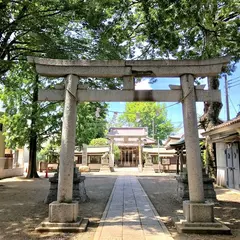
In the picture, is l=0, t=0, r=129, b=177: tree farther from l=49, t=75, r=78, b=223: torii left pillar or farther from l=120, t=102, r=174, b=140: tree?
A: l=120, t=102, r=174, b=140: tree

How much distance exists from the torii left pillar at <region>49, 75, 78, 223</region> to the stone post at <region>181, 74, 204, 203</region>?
276cm

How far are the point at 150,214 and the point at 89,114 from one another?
1536cm

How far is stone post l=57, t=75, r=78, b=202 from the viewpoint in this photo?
6141 mm

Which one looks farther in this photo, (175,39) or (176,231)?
(175,39)

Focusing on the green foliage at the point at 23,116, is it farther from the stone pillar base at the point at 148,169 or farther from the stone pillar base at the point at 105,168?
the stone pillar base at the point at 148,169

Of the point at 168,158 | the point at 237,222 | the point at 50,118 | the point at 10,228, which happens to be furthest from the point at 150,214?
the point at 168,158

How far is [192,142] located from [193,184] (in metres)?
0.99

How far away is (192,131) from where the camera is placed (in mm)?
6289

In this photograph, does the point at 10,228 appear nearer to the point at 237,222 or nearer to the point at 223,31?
the point at 237,222

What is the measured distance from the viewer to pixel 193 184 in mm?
6113

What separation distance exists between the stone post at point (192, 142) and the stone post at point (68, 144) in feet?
9.11

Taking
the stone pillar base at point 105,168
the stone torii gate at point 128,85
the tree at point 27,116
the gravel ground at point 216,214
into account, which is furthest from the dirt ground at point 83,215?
the stone pillar base at point 105,168

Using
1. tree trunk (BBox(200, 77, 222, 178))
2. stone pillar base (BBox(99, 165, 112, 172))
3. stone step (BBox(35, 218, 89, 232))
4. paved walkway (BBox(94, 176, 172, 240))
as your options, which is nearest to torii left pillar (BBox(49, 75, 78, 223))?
stone step (BBox(35, 218, 89, 232))

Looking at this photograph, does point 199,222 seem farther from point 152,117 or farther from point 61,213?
point 152,117
